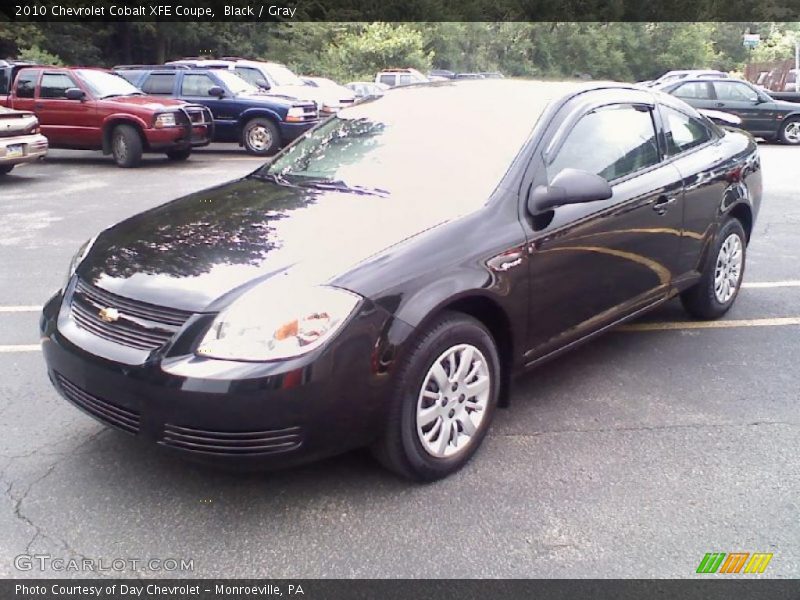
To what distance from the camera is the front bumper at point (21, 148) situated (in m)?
11.1

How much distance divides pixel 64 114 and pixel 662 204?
41.1 feet

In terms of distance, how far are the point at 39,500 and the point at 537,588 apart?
195 centimetres

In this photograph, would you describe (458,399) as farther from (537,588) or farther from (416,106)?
(416,106)

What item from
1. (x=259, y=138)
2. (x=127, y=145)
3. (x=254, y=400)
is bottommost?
(x=127, y=145)

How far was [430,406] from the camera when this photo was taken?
310 centimetres

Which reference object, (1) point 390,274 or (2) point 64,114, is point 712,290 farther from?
(2) point 64,114

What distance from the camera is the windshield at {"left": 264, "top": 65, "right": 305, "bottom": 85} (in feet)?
57.1

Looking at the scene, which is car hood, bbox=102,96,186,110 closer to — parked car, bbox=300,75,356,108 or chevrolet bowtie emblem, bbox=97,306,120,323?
parked car, bbox=300,75,356,108

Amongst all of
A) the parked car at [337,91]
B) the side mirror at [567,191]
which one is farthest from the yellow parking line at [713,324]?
the parked car at [337,91]

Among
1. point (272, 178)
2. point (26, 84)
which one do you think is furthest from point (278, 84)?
point (272, 178)

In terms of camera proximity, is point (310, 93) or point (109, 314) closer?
point (109, 314)

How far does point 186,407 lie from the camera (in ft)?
8.74

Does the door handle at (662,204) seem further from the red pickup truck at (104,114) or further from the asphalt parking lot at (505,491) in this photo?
the red pickup truck at (104,114)

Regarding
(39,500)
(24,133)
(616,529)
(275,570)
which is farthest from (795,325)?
(24,133)
